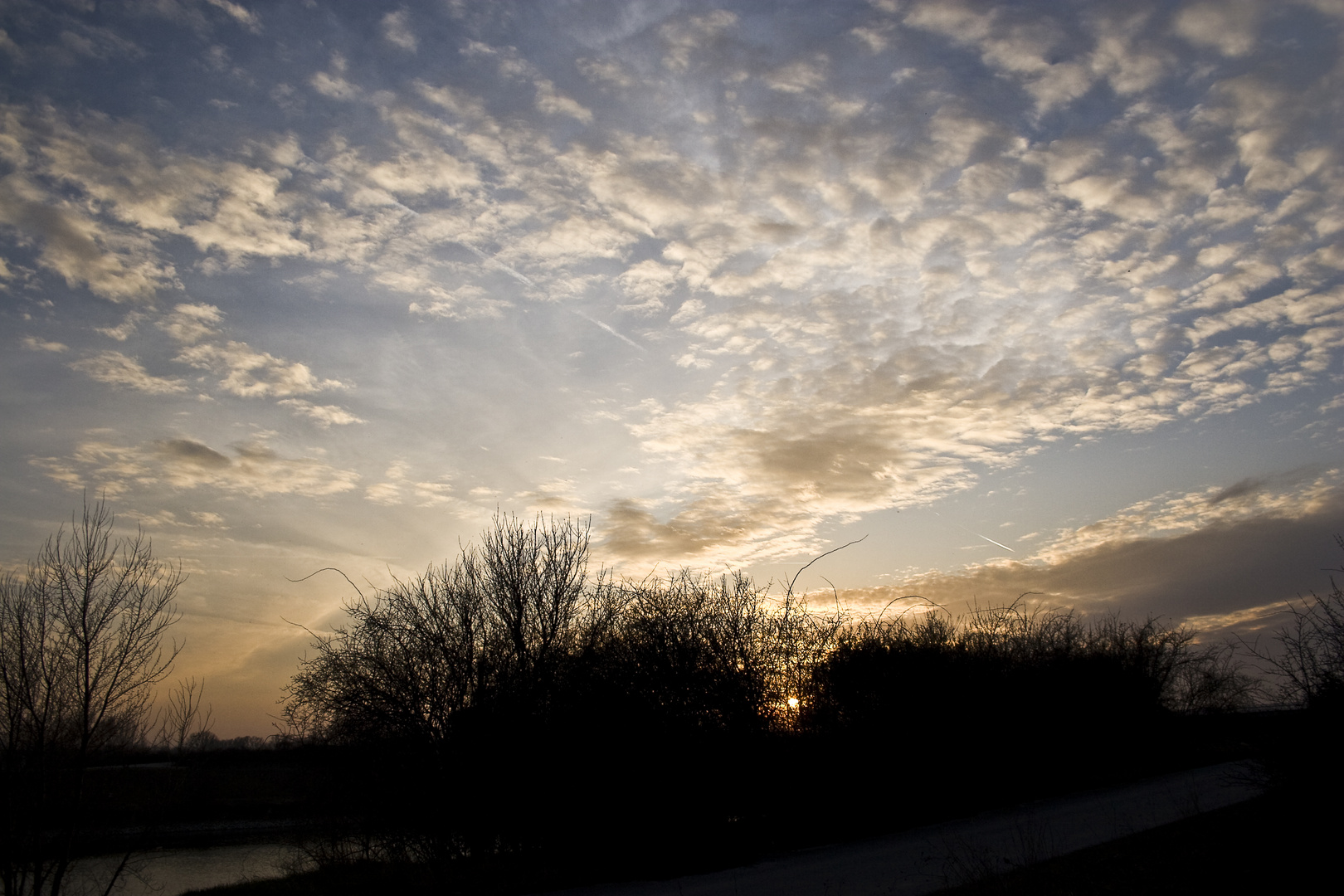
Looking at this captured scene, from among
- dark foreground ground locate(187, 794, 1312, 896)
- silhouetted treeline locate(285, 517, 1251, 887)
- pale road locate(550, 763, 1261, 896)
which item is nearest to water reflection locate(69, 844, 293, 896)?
silhouetted treeline locate(285, 517, 1251, 887)

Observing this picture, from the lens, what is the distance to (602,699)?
18.9m

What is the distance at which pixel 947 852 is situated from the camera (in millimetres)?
16516

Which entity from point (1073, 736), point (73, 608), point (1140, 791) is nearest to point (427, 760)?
point (73, 608)

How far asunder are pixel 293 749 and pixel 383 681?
311cm

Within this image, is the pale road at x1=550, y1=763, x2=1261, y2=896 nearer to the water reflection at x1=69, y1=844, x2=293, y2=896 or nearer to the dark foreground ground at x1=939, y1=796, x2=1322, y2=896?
the dark foreground ground at x1=939, y1=796, x2=1322, y2=896

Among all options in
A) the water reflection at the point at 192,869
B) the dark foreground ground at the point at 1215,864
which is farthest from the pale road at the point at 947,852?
the water reflection at the point at 192,869

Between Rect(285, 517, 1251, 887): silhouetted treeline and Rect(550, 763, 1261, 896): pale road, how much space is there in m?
1.55

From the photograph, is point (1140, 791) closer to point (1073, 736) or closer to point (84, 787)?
point (1073, 736)

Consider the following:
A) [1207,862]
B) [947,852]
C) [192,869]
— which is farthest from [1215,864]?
[192,869]

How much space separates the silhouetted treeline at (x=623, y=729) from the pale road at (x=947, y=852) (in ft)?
5.09

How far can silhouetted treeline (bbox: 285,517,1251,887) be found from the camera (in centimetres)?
1842

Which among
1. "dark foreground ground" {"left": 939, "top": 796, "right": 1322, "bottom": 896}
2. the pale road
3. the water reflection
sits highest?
"dark foreground ground" {"left": 939, "top": 796, "right": 1322, "bottom": 896}

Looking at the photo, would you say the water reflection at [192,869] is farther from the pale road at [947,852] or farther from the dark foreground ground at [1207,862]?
the dark foreground ground at [1207,862]

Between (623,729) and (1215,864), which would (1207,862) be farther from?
(623,729)
